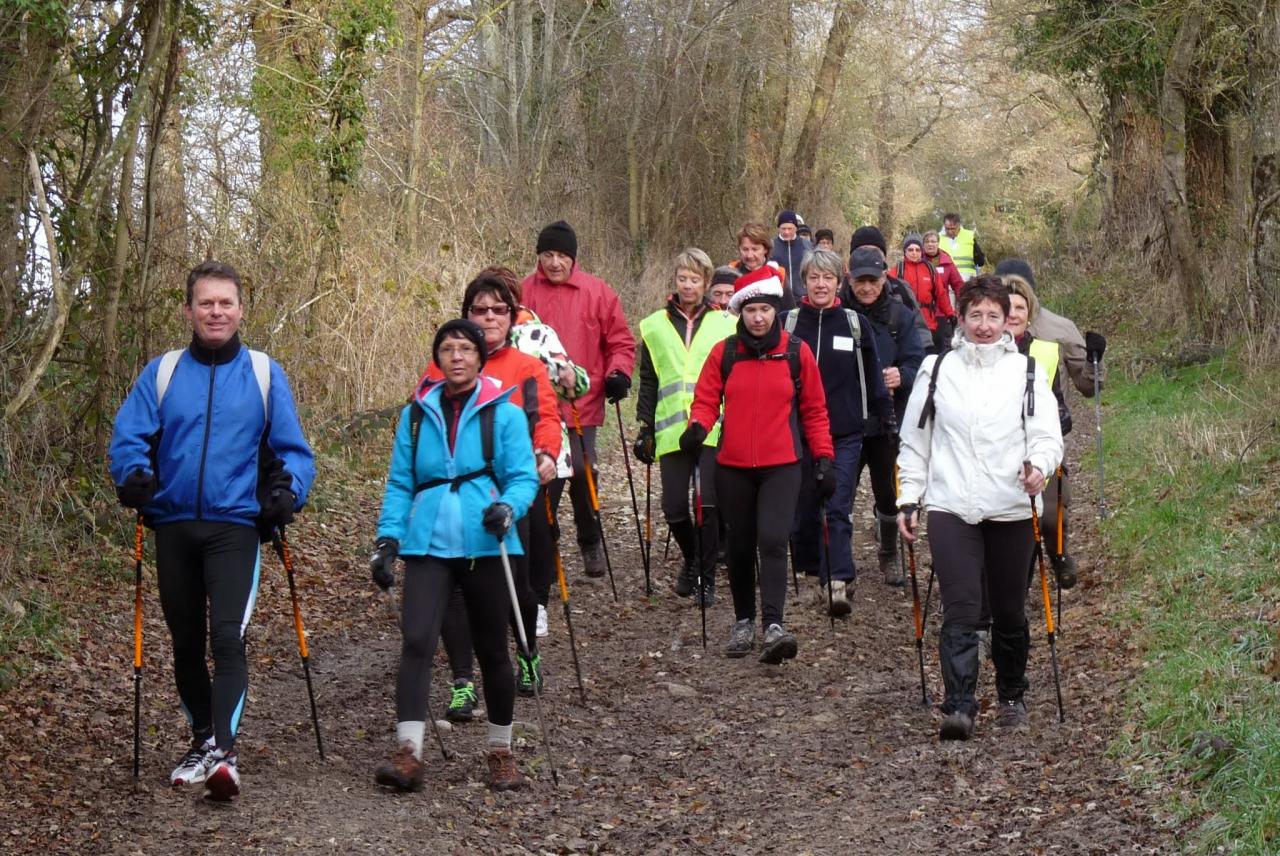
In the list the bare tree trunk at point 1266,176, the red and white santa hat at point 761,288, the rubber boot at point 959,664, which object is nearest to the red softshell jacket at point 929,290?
the bare tree trunk at point 1266,176

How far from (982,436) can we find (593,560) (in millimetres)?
4452

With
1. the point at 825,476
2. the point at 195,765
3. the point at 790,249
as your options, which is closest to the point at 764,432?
the point at 825,476

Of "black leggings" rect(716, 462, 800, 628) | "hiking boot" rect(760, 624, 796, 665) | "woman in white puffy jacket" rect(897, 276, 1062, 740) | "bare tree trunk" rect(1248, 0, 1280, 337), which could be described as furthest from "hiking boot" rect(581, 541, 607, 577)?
"bare tree trunk" rect(1248, 0, 1280, 337)

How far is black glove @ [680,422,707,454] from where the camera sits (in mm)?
8430

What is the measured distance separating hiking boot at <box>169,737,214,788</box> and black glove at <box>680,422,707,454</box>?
3.31m

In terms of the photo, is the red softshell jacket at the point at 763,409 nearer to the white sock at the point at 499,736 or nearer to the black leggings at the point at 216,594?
the white sock at the point at 499,736

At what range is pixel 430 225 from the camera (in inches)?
659

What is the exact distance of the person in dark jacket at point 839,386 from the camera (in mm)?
9227

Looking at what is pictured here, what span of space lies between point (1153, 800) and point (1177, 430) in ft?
23.4

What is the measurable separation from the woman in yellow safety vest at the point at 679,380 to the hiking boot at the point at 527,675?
2.01 meters

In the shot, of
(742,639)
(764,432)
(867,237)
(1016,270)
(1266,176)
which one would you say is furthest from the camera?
(1266,176)

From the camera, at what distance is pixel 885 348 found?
10.0m

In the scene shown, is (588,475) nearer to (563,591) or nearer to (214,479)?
(563,591)

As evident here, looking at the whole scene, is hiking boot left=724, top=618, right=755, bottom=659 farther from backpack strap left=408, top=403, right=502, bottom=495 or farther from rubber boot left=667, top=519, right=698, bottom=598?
backpack strap left=408, top=403, right=502, bottom=495
